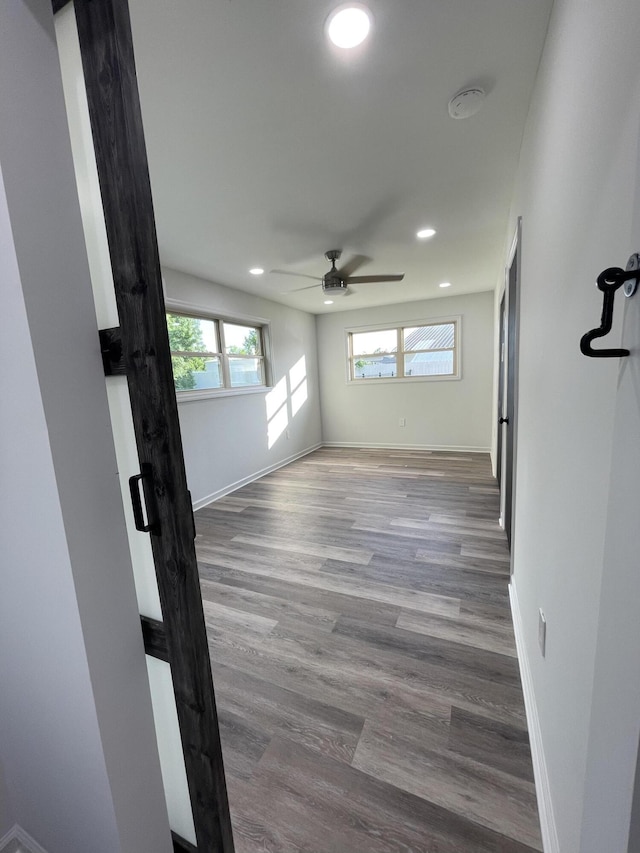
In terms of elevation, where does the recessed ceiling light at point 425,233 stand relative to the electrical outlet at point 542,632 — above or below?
above

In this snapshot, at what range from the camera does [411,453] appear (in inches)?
235

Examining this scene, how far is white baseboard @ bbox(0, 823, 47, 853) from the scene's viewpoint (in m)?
1.03

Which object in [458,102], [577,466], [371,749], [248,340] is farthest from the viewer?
[248,340]

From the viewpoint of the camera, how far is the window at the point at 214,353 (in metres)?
3.80

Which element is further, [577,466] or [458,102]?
[458,102]

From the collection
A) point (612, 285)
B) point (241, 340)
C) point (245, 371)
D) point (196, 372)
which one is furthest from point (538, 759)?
point (241, 340)

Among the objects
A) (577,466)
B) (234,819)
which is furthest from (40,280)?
(234,819)

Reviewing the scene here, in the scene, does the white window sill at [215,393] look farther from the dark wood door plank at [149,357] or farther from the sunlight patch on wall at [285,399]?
the dark wood door plank at [149,357]

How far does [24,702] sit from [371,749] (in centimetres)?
114

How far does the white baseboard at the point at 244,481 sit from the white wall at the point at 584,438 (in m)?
3.38

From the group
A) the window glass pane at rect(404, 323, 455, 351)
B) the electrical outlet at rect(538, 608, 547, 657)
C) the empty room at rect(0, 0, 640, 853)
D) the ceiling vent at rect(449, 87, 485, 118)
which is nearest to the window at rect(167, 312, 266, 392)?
the empty room at rect(0, 0, 640, 853)

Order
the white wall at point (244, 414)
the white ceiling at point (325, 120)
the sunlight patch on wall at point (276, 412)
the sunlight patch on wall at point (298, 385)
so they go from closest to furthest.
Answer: the white ceiling at point (325, 120), the white wall at point (244, 414), the sunlight patch on wall at point (276, 412), the sunlight patch on wall at point (298, 385)

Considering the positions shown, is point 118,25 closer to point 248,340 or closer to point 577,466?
point 577,466

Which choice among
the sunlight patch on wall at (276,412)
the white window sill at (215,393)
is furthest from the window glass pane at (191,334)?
the sunlight patch on wall at (276,412)
